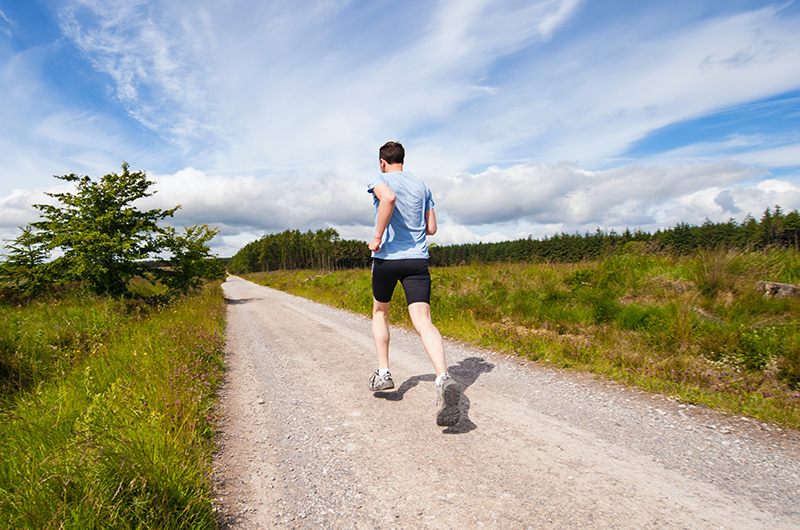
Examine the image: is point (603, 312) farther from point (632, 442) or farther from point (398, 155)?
point (398, 155)

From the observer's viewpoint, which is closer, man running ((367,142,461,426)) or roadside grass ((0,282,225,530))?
roadside grass ((0,282,225,530))

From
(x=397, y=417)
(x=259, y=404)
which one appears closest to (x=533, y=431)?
(x=397, y=417)

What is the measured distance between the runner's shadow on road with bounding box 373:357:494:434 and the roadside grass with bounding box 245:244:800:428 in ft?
2.41

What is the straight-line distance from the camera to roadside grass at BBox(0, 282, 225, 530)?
1664 mm

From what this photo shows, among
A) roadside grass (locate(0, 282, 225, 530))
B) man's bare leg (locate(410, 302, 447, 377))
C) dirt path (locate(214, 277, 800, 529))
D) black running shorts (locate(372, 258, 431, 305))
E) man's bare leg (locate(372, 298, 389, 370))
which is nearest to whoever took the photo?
roadside grass (locate(0, 282, 225, 530))

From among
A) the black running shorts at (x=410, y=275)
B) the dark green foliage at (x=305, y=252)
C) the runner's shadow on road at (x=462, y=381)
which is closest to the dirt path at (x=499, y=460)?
the runner's shadow on road at (x=462, y=381)

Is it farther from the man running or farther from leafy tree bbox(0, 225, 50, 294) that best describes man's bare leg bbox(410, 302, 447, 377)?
leafy tree bbox(0, 225, 50, 294)

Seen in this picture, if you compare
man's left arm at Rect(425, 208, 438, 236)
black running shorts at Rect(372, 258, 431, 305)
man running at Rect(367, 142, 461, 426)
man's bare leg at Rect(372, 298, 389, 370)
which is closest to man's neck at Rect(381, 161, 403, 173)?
man running at Rect(367, 142, 461, 426)

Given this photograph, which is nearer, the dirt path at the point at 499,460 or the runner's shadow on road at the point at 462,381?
→ the dirt path at the point at 499,460

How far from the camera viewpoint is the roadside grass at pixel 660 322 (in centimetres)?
353

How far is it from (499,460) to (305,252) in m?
98.2

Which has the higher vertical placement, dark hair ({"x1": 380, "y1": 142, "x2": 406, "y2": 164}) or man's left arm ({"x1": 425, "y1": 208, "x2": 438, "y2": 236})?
dark hair ({"x1": 380, "y1": 142, "x2": 406, "y2": 164})

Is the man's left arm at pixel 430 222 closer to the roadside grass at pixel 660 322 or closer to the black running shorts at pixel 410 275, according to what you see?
the black running shorts at pixel 410 275

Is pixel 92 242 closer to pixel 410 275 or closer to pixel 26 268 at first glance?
pixel 26 268
